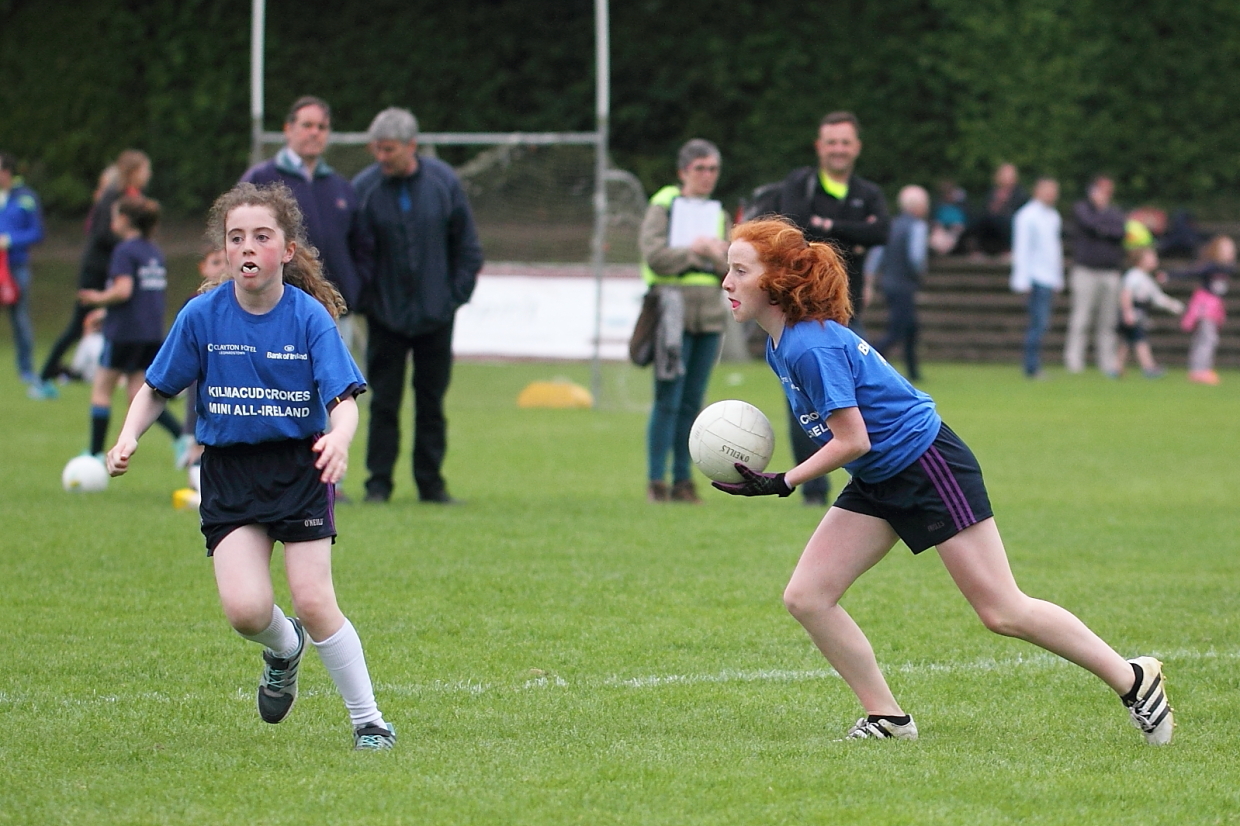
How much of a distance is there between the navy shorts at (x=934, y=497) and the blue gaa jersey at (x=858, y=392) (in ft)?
0.13

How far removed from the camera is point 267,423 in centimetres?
493

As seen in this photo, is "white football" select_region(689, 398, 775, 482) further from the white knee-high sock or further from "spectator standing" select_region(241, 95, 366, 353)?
"spectator standing" select_region(241, 95, 366, 353)

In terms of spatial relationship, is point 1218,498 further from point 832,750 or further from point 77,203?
point 77,203

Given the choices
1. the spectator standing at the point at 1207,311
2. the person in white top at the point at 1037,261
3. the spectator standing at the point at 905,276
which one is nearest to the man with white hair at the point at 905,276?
the spectator standing at the point at 905,276

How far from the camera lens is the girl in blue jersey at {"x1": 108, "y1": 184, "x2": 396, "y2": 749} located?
4.84 m

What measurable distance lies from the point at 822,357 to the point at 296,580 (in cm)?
166

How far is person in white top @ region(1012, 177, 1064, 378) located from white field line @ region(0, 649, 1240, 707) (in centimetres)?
1479

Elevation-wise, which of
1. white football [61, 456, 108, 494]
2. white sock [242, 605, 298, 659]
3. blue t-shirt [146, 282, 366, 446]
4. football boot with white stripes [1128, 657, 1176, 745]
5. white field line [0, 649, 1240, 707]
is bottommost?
white football [61, 456, 108, 494]

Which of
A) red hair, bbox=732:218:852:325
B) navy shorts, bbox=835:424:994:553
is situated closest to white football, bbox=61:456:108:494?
red hair, bbox=732:218:852:325

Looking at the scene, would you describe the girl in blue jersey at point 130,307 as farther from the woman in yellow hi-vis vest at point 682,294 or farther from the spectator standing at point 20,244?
the spectator standing at point 20,244

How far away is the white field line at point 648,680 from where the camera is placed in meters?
5.48

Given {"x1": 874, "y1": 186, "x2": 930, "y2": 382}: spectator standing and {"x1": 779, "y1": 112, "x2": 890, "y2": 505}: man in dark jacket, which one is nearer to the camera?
{"x1": 779, "y1": 112, "x2": 890, "y2": 505}: man in dark jacket

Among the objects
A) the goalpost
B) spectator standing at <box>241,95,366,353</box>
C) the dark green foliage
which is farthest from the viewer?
the dark green foliage

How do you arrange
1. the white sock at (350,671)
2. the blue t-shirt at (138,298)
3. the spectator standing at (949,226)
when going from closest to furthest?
1. the white sock at (350,671)
2. the blue t-shirt at (138,298)
3. the spectator standing at (949,226)
